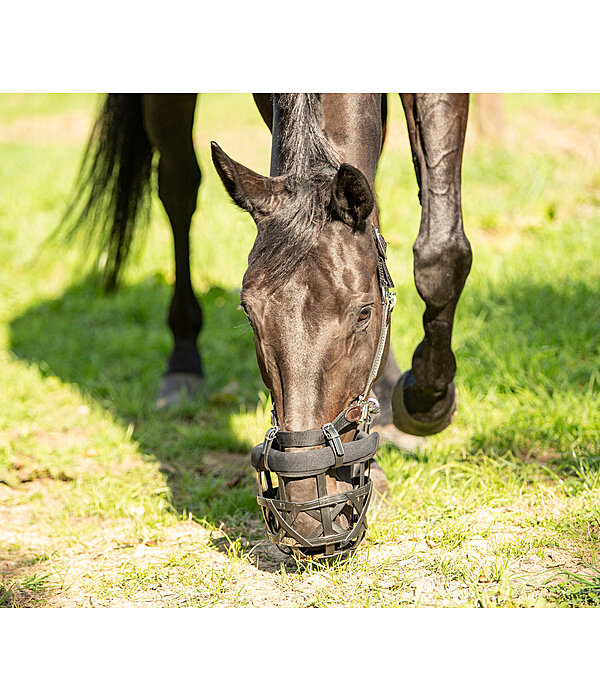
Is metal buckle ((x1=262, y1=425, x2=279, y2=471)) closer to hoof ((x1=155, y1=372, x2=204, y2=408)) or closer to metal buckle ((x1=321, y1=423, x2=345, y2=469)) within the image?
metal buckle ((x1=321, y1=423, x2=345, y2=469))

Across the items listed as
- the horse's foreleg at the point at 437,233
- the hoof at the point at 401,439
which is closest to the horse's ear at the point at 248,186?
the horse's foreleg at the point at 437,233

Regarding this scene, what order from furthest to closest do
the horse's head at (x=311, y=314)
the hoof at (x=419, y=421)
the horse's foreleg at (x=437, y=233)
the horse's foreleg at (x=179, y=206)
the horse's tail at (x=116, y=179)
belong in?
the horse's tail at (x=116, y=179) → the horse's foreleg at (x=179, y=206) → the hoof at (x=419, y=421) → the horse's foreleg at (x=437, y=233) → the horse's head at (x=311, y=314)

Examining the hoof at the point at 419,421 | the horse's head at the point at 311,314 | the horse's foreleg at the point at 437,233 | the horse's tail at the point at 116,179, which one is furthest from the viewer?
the horse's tail at the point at 116,179

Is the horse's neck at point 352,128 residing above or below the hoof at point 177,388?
above

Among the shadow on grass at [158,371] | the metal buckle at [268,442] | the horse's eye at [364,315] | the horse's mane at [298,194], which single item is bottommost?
the shadow on grass at [158,371]

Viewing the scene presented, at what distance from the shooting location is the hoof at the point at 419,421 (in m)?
3.55

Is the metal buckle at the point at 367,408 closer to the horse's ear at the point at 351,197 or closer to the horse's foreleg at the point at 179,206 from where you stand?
the horse's ear at the point at 351,197

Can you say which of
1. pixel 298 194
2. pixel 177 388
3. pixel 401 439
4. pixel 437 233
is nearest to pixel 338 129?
pixel 298 194

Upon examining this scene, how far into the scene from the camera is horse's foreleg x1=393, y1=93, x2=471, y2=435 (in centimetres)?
321

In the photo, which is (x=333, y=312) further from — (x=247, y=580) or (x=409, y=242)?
(x=409, y=242)

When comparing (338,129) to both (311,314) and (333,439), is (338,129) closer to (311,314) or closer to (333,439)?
(311,314)

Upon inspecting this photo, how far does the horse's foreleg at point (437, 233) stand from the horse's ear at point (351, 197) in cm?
79

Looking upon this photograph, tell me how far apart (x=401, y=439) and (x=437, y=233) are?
4.46ft

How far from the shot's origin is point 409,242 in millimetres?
7078
